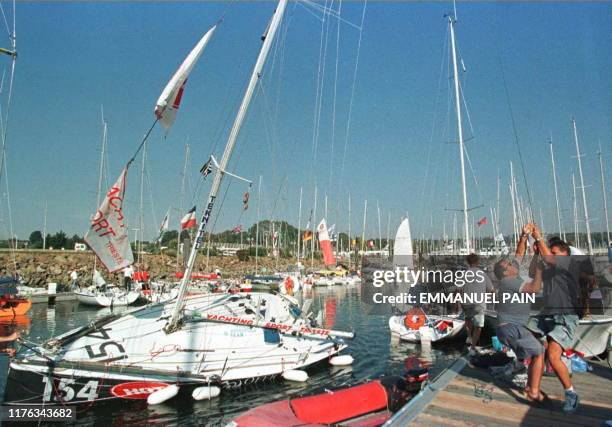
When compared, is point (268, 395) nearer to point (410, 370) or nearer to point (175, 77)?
point (410, 370)

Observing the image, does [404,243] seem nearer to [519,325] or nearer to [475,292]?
[475,292]

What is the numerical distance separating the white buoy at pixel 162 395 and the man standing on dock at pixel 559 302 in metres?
11.6

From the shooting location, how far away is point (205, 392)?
14.1 meters

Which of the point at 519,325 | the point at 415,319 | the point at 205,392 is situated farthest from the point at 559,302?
the point at 415,319

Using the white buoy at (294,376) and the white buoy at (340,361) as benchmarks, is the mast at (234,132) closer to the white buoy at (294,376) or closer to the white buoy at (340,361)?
the white buoy at (294,376)

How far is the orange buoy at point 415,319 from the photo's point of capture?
73.3ft

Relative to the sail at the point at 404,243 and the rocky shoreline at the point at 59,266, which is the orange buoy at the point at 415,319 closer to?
the sail at the point at 404,243

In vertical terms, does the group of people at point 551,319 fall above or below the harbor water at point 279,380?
above

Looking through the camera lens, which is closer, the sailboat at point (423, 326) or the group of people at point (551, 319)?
the group of people at point (551, 319)

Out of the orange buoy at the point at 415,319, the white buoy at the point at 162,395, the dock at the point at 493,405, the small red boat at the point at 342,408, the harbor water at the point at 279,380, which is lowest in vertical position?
the harbor water at the point at 279,380

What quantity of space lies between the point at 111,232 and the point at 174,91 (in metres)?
4.45

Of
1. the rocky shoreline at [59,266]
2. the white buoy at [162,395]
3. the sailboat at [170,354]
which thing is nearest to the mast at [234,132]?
the sailboat at [170,354]

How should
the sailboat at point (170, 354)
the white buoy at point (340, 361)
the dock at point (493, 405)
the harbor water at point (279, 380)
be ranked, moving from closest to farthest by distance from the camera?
the dock at point (493, 405) < the sailboat at point (170, 354) < the harbor water at point (279, 380) < the white buoy at point (340, 361)

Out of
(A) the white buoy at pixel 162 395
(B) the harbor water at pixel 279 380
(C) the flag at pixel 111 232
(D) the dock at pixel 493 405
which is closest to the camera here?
(D) the dock at pixel 493 405
